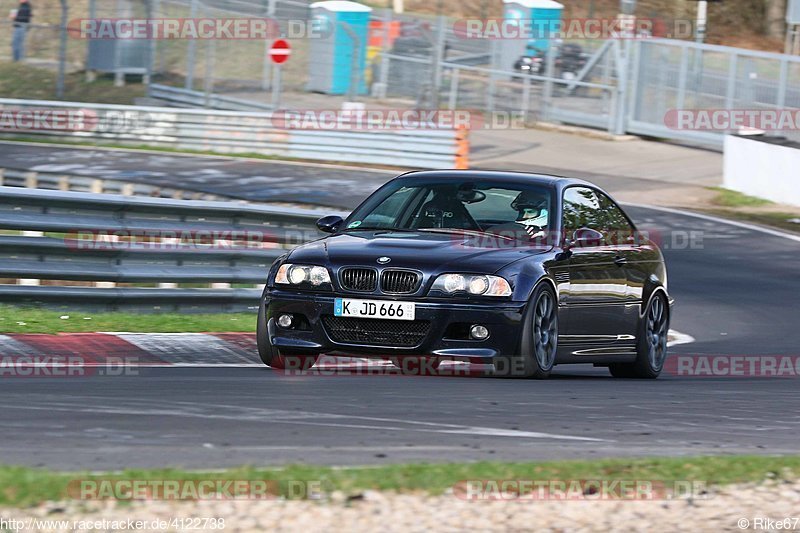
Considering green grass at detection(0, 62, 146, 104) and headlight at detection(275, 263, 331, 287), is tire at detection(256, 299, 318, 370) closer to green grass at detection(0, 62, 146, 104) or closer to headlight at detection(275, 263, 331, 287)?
headlight at detection(275, 263, 331, 287)

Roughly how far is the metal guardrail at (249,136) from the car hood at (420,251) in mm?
18382

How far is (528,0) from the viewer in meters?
40.5

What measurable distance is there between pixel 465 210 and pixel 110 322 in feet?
9.77

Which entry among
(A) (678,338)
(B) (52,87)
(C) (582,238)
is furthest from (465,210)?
(B) (52,87)

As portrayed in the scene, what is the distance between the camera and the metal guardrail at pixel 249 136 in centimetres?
2805

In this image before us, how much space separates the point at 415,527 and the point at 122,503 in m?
0.94

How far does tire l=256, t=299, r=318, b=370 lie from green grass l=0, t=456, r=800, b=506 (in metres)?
3.67

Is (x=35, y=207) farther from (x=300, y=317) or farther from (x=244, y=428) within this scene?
(x=244, y=428)

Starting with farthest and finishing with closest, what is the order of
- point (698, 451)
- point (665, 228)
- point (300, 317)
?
1. point (665, 228)
2. point (300, 317)
3. point (698, 451)

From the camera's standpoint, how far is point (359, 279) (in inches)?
340

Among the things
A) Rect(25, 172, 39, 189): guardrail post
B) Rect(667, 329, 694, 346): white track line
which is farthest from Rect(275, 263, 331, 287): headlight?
Rect(25, 172, 39, 189): guardrail post

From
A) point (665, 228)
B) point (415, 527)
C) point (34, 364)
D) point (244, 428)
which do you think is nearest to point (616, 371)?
point (34, 364)

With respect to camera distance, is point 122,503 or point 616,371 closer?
point 122,503

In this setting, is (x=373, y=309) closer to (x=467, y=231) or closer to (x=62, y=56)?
(x=467, y=231)
